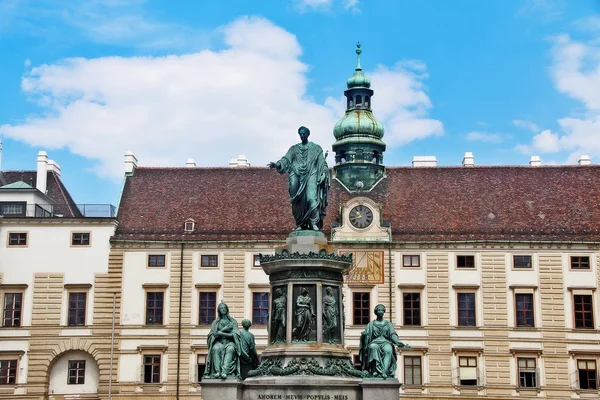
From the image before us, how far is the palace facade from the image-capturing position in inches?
1988

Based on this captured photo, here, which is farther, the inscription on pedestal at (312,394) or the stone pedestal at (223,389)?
the stone pedestal at (223,389)

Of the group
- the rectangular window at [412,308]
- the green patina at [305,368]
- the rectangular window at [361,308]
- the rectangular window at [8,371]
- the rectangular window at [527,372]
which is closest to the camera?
the green patina at [305,368]

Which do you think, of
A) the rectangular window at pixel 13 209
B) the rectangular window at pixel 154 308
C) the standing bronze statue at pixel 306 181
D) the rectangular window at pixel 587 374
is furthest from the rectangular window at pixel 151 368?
the standing bronze statue at pixel 306 181

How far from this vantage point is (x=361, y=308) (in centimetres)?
5144

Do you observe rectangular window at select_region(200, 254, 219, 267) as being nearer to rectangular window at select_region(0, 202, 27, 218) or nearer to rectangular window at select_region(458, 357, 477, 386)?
rectangular window at select_region(0, 202, 27, 218)

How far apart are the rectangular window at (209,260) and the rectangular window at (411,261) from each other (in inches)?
396

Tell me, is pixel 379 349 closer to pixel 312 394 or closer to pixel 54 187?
pixel 312 394

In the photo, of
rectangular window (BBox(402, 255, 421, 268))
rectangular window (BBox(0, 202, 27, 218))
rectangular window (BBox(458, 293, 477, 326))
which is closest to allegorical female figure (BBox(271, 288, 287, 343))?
rectangular window (BBox(402, 255, 421, 268))

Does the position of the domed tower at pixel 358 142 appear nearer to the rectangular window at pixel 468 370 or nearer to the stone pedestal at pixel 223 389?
the rectangular window at pixel 468 370

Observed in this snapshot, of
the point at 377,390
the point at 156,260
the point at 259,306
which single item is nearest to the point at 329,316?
the point at 377,390

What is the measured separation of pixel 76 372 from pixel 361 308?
51.1 ft

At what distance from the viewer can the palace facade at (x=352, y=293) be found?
166ft

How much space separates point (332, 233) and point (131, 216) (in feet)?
37.1

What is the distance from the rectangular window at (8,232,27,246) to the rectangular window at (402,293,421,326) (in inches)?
814
